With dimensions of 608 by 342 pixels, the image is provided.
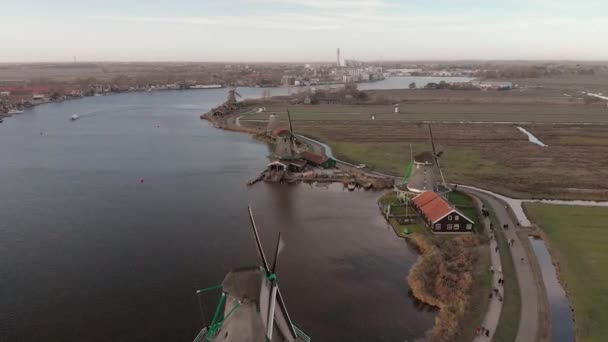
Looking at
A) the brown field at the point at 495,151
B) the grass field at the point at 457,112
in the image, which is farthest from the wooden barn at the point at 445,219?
the grass field at the point at 457,112

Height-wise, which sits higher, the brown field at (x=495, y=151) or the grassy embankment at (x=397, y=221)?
the brown field at (x=495, y=151)

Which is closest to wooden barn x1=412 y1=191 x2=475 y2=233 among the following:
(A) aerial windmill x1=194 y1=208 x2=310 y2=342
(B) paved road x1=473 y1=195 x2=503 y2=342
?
(B) paved road x1=473 y1=195 x2=503 y2=342

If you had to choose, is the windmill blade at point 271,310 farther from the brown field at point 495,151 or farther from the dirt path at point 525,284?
the brown field at point 495,151

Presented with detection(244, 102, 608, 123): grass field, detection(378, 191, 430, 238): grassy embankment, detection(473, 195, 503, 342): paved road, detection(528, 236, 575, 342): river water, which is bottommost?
detection(528, 236, 575, 342): river water

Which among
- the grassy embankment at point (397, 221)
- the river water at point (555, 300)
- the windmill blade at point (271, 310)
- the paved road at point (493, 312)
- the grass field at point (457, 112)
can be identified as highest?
the grass field at point (457, 112)

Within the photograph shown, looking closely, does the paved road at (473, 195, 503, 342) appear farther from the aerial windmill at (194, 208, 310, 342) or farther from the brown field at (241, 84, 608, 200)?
the brown field at (241, 84, 608, 200)

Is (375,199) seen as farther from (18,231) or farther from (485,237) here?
(18,231)

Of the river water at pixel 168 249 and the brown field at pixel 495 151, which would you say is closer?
the river water at pixel 168 249
